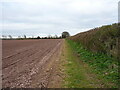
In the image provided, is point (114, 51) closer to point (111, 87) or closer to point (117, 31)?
point (117, 31)

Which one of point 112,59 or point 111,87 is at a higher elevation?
point 112,59

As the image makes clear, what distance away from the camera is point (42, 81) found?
5.07 meters

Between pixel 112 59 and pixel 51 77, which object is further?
pixel 112 59

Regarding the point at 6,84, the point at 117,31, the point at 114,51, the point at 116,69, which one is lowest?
the point at 6,84

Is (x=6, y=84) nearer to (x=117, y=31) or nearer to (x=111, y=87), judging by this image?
(x=111, y=87)

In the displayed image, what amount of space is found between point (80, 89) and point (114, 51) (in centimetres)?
328

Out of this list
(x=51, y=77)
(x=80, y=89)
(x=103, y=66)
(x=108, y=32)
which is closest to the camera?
(x=80, y=89)

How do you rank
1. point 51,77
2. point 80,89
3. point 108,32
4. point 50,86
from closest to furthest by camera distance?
point 80,89, point 50,86, point 51,77, point 108,32

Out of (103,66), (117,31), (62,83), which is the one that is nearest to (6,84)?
(62,83)

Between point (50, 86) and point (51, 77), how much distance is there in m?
0.96

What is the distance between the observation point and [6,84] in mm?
4918

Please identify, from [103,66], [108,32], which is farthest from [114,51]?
[108,32]

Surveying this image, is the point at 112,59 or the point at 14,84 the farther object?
the point at 112,59

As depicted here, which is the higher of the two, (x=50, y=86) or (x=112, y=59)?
(x=112, y=59)
